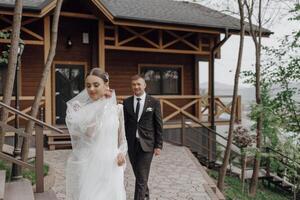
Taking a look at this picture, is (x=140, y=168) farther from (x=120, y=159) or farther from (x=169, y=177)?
(x=169, y=177)

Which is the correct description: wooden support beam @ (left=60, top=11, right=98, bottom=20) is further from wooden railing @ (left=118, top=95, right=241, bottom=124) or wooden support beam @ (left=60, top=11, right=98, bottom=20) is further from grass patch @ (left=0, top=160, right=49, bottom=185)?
grass patch @ (left=0, top=160, right=49, bottom=185)

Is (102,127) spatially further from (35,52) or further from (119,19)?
(35,52)

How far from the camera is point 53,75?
12477 millimetres

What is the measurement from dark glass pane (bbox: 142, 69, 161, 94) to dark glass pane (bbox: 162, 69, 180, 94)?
8.2 inches

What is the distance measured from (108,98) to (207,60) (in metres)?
11.5

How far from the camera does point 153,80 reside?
14570mm

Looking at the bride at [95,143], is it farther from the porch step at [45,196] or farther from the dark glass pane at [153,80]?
the dark glass pane at [153,80]

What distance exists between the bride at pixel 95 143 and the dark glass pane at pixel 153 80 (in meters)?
10.6

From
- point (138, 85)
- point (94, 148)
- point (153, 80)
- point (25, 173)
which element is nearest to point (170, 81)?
point (153, 80)

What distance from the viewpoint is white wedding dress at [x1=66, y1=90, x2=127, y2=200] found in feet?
12.2

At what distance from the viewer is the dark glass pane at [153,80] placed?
47.5 ft

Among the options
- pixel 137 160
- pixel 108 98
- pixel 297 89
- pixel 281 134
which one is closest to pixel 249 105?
pixel 281 134

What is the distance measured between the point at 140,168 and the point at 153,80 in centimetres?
951

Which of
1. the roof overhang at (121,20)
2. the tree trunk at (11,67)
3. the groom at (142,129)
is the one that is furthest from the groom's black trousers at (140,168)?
the roof overhang at (121,20)
